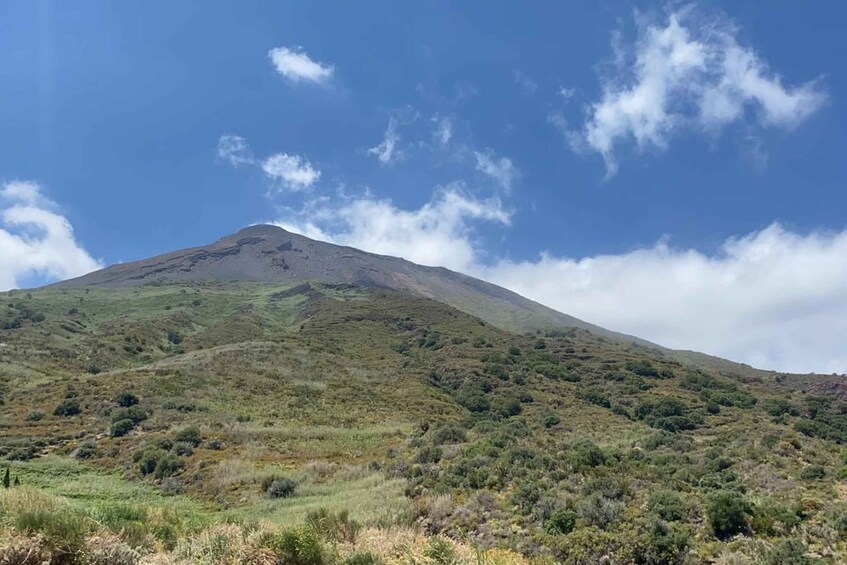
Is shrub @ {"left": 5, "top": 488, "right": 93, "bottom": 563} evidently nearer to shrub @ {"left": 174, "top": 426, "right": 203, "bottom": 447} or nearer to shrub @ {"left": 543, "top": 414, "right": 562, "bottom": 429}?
shrub @ {"left": 174, "top": 426, "right": 203, "bottom": 447}

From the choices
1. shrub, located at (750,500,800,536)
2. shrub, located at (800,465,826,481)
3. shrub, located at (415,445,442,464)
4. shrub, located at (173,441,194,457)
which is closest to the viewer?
shrub, located at (750,500,800,536)

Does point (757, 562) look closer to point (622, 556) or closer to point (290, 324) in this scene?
point (622, 556)

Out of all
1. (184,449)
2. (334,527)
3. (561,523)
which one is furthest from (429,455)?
(334,527)

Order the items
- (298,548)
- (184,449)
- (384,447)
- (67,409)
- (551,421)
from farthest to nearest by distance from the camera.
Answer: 1. (551,421)
2. (67,409)
3. (384,447)
4. (184,449)
5. (298,548)

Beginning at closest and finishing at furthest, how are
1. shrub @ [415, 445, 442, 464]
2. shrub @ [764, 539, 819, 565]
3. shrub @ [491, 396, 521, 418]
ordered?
shrub @ [764, 539, 819, 565], shrub @ [415, 445, 442, 464], shrub @ [491, 396, 521, 418]

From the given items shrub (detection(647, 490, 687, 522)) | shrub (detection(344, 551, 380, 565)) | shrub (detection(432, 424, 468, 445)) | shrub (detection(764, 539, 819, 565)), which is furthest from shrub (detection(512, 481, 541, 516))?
shrub (detection(432, 424, 468, 445))

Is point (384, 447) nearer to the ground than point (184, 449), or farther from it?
farther from it

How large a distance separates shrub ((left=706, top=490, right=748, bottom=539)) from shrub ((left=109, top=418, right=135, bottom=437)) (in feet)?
85.0

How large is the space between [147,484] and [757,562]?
1889cm

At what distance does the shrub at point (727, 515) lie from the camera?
405 inches

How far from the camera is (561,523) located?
11102 mm

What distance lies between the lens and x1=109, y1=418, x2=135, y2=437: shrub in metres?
27.1

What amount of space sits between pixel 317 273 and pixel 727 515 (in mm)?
134776

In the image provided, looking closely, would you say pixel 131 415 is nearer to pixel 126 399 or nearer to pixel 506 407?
pixel 126 399
